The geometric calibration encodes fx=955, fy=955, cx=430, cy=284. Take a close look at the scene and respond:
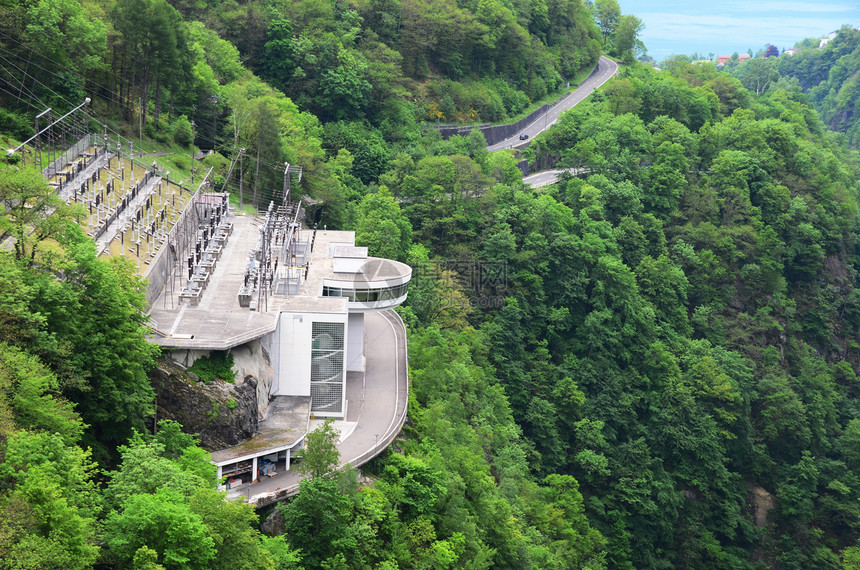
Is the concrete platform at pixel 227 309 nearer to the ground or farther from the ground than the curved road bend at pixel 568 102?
nearer to the ground

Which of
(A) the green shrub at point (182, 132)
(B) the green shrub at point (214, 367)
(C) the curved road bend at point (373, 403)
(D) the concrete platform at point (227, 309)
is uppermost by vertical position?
(A) the green shrub at point (182, 132)

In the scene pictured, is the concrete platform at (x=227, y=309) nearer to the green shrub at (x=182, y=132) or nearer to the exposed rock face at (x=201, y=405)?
the exposed rock face at (x=201, y=405)

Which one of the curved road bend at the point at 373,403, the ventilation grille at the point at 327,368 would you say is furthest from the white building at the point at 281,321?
the curved road bend at the point at 373,403

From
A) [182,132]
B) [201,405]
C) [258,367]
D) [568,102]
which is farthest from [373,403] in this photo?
[568,102]

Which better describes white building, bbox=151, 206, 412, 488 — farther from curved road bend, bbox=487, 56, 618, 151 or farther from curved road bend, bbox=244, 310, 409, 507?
curved road bend, bbox=487, 56, 618, 151

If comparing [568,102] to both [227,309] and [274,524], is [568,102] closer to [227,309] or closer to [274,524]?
[227,309]

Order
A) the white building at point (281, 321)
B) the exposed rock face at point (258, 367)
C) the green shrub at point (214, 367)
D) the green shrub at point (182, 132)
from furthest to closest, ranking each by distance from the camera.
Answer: the green shrub at point (182, 132)
the exposed rock face at point (258, 367)
the white building at point (281, 321)
the green shrub at point (214, 367)

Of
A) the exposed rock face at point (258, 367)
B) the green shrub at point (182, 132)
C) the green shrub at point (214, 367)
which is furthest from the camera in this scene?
the green shrub at point (182, 132)
